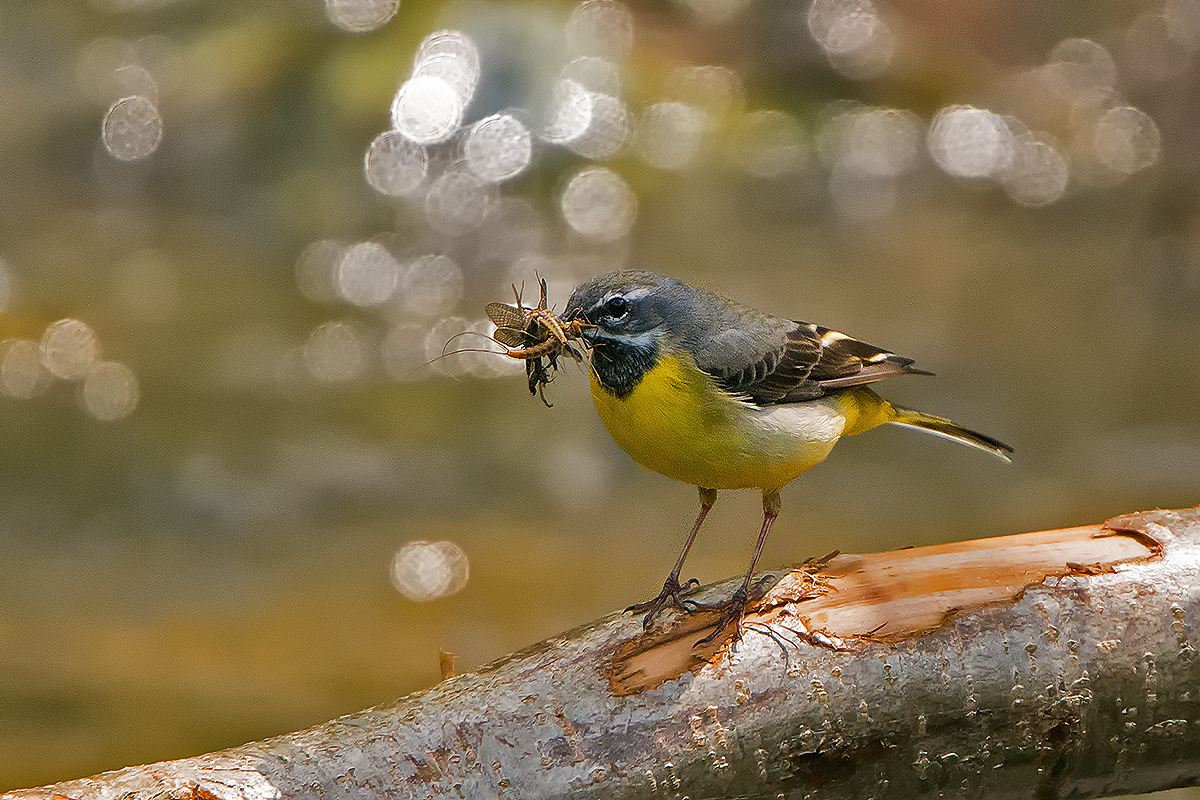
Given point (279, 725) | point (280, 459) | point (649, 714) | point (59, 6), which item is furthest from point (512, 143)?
point (649, 714)

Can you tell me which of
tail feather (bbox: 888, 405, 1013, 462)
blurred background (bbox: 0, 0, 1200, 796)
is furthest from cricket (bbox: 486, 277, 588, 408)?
blurred background (bbox: 0, 0, 1200, 796)

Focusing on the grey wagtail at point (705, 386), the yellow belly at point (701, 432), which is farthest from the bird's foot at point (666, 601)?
the yellow belly at point (701, 432)

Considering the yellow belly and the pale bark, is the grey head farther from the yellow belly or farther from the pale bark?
the pale bark

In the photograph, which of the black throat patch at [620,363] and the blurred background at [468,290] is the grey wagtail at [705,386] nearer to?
the black throat patch at [620,363]

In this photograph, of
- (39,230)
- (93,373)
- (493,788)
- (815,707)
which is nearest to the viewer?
(493,788)

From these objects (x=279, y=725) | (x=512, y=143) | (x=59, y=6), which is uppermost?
(x=59, y=6)

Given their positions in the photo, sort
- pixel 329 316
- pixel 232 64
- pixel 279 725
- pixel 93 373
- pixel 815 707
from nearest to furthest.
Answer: pixel 815 707, pixel 279 725, pixel 93 373, pixel 329 316, pixel 232 64

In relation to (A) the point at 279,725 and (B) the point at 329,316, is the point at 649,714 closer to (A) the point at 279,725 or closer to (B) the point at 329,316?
(A) the point at 279,725
